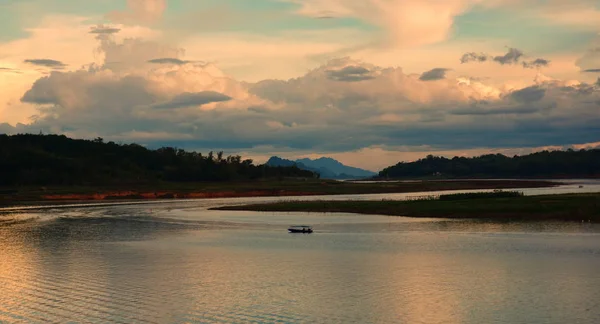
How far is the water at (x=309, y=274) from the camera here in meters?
34.7

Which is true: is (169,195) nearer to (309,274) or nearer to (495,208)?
(495,208)

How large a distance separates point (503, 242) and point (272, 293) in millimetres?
32153

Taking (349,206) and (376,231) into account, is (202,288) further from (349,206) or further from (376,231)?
(349,206)

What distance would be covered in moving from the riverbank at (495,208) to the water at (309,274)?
7157 millimetres

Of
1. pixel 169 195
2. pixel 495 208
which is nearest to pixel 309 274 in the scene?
pixel 495 208

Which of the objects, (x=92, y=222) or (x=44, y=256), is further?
(x=92, y=222)

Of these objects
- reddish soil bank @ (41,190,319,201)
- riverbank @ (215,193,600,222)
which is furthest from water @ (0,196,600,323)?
reddish soil bank @ (41,190,319,201)

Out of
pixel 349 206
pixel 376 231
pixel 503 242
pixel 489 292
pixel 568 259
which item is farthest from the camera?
pixel 349 206

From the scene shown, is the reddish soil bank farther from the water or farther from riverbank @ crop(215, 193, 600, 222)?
the water

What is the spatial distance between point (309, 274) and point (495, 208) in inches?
2090

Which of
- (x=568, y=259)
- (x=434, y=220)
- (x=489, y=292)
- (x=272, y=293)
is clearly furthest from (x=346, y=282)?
(x=434, y=220)

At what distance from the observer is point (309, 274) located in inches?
1873

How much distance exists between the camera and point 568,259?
52.2m

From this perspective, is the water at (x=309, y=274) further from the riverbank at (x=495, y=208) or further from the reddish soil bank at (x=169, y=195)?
the reddish soil bank at (x=169, y=195)
